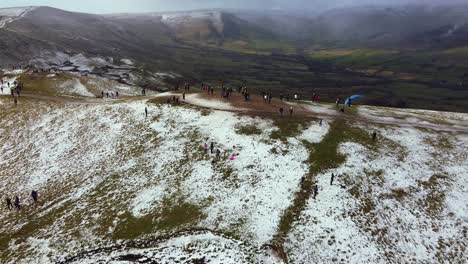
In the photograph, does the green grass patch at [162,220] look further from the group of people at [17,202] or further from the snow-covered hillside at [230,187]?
the group of people at [17,202]

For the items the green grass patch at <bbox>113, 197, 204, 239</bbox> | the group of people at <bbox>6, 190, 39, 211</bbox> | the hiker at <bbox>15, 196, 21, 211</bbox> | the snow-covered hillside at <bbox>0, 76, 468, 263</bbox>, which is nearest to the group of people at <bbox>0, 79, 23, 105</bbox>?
the snow-covered hillside at <bbox>0, 76, 468, 263</bbox>

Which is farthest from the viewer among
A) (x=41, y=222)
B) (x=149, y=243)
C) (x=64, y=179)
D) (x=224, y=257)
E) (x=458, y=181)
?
(x=64, y=179)

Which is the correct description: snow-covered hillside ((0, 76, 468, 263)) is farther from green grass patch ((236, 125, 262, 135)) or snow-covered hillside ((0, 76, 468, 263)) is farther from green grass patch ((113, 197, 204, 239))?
green grass patch ((236, 125, 262, 135))

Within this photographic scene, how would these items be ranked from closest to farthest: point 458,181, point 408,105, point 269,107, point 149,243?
point 149,243 → point 458,181 → point 269,107 → point 408,105

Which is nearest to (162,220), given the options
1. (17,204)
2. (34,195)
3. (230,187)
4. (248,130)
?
(230,187)

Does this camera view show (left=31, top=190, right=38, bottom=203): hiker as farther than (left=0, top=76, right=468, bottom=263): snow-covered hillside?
Yes

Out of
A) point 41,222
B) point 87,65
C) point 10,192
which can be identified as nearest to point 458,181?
point 41,222

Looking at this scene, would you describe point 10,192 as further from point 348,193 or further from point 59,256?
point 348,193

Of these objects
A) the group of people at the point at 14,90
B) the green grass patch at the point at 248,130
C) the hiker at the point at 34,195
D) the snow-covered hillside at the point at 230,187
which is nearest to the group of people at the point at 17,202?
the hiker at the point at 34,195

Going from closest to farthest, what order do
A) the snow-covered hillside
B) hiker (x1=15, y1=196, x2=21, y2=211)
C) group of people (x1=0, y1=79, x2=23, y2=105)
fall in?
the snow-covered hillside
hiker (x1=15, y1=196, x2=21, y2=211)
group of people (x1=0, y1=79, x2=23, y2=105)
